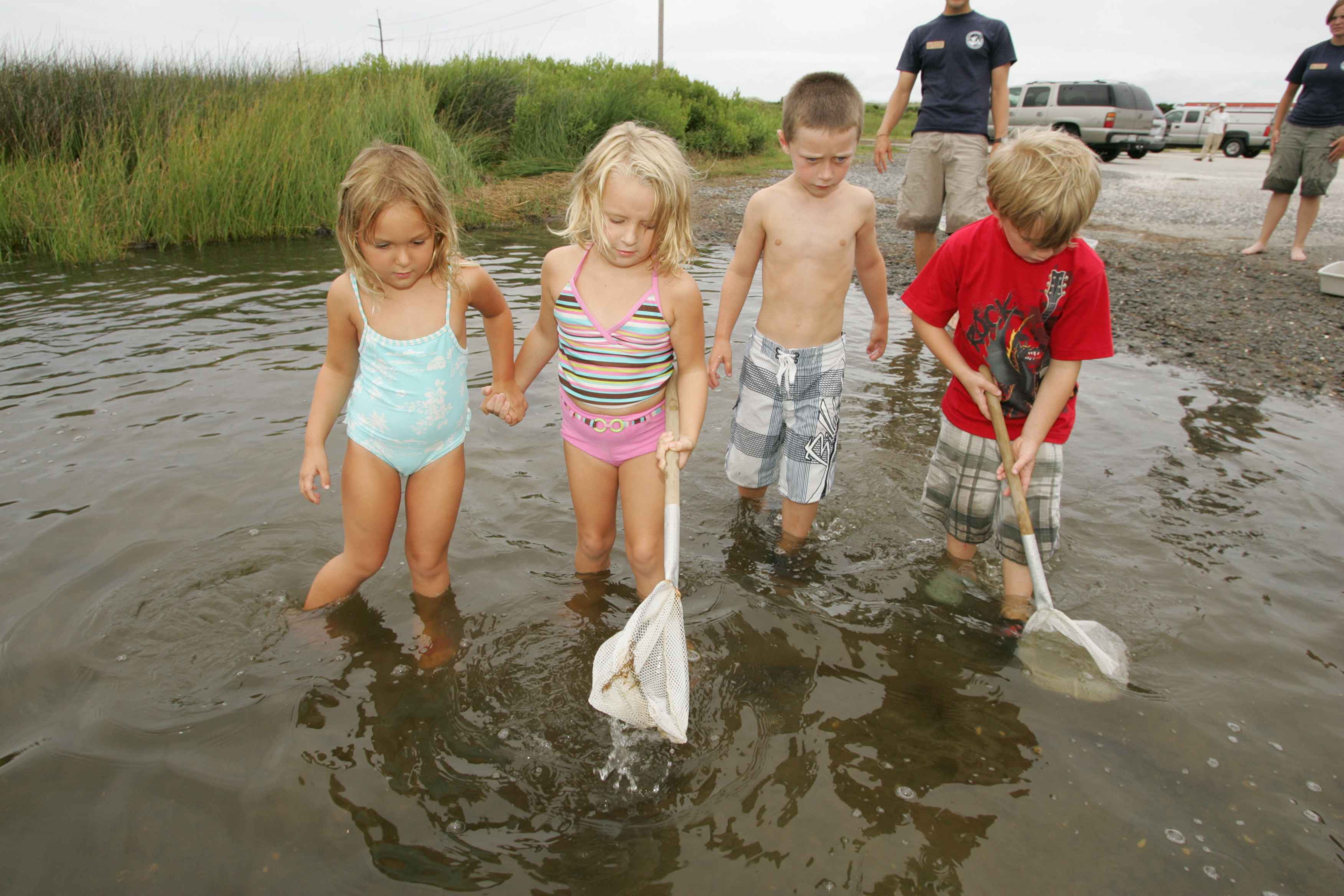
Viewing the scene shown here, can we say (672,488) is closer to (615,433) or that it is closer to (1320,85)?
(615,433)

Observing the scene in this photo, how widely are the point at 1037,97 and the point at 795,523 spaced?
922 inches

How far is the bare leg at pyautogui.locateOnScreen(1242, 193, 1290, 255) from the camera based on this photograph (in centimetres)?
784

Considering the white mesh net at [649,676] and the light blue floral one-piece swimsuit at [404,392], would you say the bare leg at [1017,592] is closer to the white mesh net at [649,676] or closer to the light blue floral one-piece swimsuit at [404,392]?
the white mesh net at [649,676]

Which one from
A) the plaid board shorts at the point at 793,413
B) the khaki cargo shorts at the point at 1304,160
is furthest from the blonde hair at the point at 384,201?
the khaki cargo shorts at the point at 1304,160

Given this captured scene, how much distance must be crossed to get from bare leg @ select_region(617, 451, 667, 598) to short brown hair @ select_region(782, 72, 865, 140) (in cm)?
135

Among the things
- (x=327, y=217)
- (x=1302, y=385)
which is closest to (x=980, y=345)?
(x=1302, y=385)

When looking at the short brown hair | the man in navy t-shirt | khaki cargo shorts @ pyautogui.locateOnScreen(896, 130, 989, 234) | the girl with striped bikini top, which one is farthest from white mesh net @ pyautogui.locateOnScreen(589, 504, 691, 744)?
khaki cargo shorts @ pyautogui.locateOnScreen(896, 130, 989, 234)

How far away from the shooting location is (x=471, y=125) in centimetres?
1502

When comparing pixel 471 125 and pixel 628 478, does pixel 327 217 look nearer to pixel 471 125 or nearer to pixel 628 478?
pixel 471 125

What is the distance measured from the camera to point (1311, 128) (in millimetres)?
7352

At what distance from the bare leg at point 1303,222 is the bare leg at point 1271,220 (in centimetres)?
6

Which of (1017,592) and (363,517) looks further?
(1017,592)

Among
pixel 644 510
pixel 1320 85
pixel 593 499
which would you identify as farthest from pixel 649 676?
pixel 1320 85

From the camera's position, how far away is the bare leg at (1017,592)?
3.01 meters
